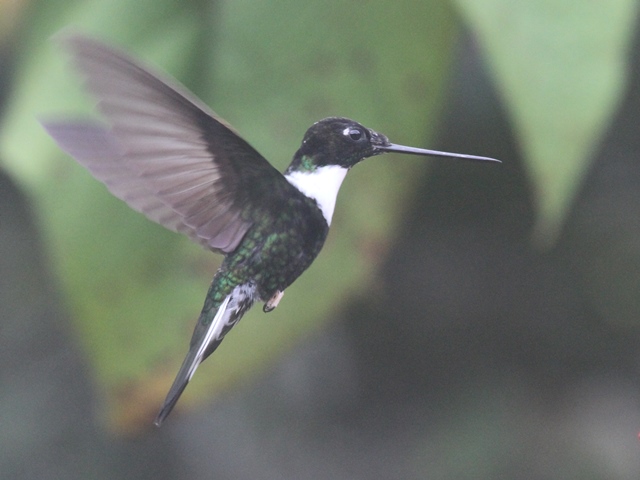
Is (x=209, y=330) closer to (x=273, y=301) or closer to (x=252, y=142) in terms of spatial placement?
(x=273, y=301)

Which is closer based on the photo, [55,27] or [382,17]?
[382,17]

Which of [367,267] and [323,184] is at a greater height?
[323,184]

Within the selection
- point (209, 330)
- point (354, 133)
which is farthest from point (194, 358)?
point (354, 133)

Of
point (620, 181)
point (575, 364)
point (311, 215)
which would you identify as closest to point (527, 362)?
point (575, 364)

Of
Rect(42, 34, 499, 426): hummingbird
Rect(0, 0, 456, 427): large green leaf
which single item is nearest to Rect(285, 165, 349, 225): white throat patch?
Rect(42, 34, 499, 426): hummingbird

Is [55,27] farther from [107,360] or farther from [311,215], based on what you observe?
[311,215]

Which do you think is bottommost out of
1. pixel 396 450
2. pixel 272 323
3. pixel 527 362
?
pixel 396 450

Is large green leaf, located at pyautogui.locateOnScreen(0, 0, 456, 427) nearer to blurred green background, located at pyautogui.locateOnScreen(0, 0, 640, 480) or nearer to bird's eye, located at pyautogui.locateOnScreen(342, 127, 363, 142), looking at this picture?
blurred green background, located at pyautogui.locateOnScreen(0, 0, 640, 480)
